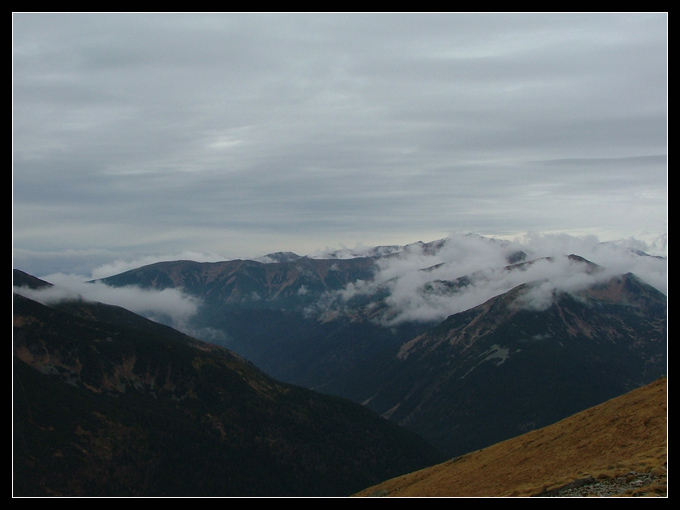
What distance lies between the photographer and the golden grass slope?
55.4 meters

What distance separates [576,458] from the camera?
2699 inches

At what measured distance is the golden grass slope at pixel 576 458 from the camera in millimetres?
55416
